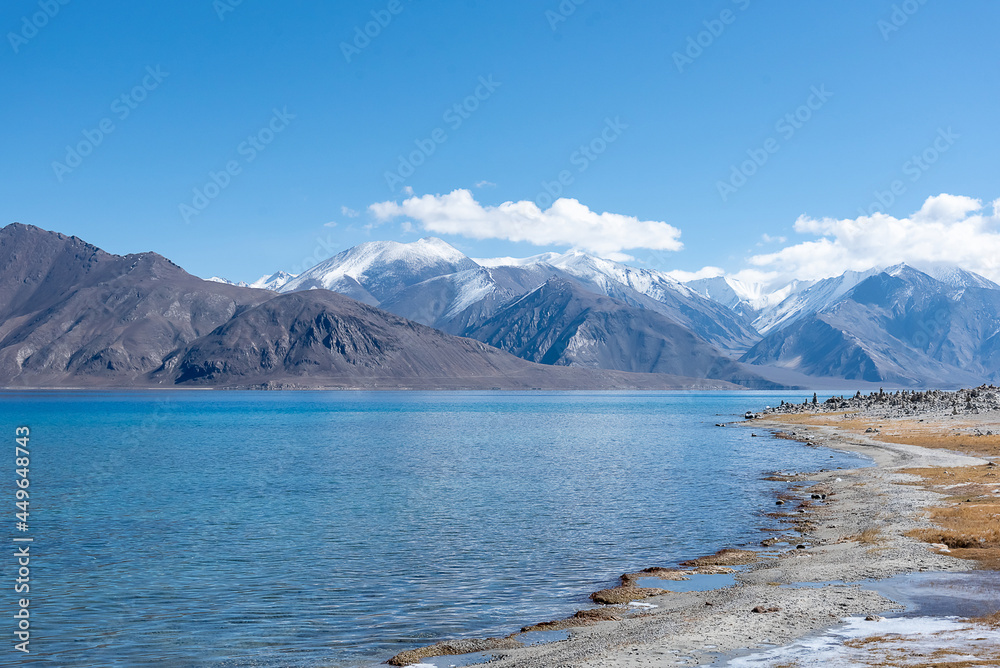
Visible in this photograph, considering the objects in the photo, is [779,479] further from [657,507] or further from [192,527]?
[192,527]

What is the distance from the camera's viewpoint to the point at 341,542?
39.3 meters

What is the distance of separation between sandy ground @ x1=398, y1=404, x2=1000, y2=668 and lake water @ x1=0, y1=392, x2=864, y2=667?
3.29m

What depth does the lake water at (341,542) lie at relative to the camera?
24.7 meters

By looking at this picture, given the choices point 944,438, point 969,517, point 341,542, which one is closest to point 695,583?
point 969,517

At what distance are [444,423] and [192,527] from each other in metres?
122

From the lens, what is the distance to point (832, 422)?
12925cm

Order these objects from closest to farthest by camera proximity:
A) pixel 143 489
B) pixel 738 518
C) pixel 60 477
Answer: pixel 738 518 < pixel 143 489 < pixel 60 477

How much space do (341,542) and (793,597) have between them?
2326 cm

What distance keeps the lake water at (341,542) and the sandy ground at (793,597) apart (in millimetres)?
3288

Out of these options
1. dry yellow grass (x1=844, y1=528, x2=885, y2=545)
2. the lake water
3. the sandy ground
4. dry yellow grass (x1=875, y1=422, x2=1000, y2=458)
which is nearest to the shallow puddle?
the sandy ground

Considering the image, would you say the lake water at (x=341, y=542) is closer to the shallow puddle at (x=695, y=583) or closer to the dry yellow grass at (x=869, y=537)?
the shallow puddle at (x=695, y=583)

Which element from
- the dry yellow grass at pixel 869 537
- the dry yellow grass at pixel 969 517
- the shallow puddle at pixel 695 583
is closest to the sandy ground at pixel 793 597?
the dry yellow grass at pixel 869 537

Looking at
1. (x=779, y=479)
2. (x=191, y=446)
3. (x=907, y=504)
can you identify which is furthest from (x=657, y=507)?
(x=191, y=446)

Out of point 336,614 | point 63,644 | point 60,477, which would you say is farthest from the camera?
point 60,477
